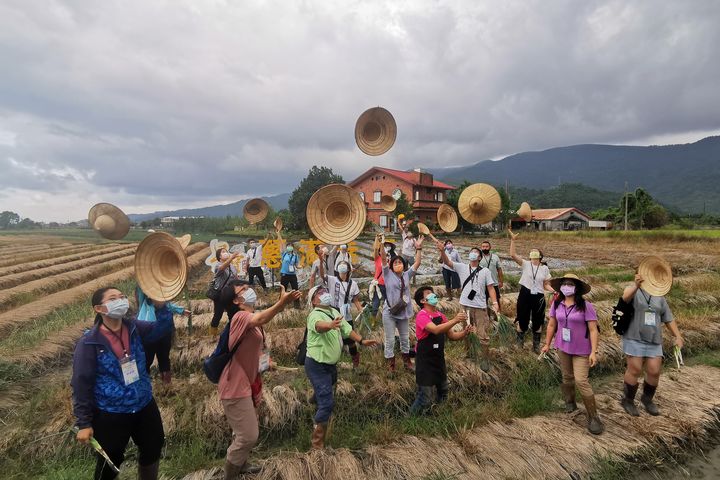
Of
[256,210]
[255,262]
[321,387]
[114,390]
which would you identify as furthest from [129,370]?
[256,210]

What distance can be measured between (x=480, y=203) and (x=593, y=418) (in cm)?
477

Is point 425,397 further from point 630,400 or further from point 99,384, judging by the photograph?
point 99,384

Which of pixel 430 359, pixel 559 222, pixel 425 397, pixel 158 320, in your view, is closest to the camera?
pixel 430 359

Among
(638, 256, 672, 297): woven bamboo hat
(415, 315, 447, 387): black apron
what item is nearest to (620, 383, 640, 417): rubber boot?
(638, 256, 672, 297): woven bamboo hat

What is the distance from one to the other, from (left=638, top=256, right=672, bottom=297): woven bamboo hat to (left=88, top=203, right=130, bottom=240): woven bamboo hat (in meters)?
10.5

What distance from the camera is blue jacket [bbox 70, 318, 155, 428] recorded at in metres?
2.91

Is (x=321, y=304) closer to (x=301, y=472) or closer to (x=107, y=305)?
(x=301, y=472)

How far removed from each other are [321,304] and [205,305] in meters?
7.74

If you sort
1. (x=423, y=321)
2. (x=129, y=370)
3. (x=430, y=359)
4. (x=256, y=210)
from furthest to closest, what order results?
(x=256, y=210), (x=430, y=359), (x=423, y=321), (x=129, y=370)

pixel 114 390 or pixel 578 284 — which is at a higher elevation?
pixel 578 284

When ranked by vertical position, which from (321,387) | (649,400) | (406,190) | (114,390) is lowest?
(649,400)

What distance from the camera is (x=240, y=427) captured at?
3488mm

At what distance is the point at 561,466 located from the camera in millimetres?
4027

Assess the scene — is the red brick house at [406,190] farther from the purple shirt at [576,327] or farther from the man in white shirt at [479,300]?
the purple shirt at [576,327]
